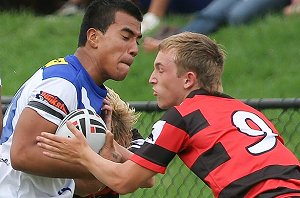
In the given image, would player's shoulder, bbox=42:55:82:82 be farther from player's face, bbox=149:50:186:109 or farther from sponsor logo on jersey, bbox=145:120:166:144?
sponsor logo on jersey, bbox=145:120:166:144

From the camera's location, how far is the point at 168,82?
235 inches

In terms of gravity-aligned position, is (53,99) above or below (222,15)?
above

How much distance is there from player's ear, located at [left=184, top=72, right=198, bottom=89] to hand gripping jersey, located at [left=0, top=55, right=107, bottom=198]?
0.65m

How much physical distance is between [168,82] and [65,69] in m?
0.64

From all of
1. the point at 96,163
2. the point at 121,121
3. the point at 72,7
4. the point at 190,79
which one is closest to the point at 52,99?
the point at 96,163

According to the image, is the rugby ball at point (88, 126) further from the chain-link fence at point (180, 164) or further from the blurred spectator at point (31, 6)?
the blurred spectator at point (31, 6)

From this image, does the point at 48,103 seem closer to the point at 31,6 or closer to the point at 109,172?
the point at 109,172

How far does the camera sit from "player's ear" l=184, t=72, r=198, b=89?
5.93 metres

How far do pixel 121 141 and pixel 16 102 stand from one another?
88 cm

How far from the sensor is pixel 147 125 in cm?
847

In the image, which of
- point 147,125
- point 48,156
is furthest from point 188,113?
point 147,125

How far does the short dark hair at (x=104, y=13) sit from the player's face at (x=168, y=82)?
0.58 m

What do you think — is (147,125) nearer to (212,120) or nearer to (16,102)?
(16,102)

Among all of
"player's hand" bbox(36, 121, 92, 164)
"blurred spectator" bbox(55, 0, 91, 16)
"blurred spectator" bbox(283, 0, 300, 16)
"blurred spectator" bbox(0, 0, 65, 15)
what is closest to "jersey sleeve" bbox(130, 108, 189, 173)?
"player's hand" bbox(36, 121, 92, 164)
